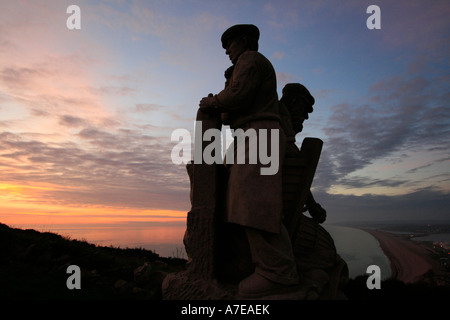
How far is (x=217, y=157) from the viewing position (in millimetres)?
3754

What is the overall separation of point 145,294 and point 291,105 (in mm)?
3732

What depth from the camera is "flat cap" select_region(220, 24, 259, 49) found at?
3.94m

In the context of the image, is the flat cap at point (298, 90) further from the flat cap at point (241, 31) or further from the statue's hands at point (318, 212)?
the statue's hands at point (318, 212)

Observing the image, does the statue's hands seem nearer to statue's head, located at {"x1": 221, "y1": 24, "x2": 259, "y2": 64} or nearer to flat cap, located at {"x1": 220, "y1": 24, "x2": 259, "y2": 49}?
statue's head, located at {"x1": 221, "y1": 24, "x2": 259, "y2": 64}

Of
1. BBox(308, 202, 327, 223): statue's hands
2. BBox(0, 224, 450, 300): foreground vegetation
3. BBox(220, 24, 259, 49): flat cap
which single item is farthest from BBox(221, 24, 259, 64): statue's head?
BBox(0, 224, 450, 300): foreground vegetation

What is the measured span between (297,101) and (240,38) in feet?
5.07

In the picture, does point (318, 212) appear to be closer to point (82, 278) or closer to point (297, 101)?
point (297, 101)

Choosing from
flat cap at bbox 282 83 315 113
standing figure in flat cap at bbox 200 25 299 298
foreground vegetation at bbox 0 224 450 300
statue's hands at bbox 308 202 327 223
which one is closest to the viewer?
standing figure in flat cap at bbox 200 25 299 298

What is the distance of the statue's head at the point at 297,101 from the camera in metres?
4.90

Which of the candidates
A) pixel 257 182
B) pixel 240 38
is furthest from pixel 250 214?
pixel 240 38

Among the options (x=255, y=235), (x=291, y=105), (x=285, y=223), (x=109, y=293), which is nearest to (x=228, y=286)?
(x=255, y=235)

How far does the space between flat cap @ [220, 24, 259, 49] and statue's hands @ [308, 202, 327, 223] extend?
2.66 metres
